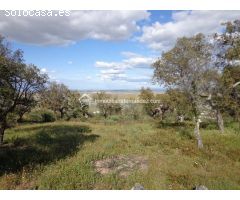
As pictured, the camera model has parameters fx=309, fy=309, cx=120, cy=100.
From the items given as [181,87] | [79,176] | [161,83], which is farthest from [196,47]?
[79,176]

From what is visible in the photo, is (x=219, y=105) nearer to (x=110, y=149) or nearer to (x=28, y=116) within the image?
(x=110, y=149)

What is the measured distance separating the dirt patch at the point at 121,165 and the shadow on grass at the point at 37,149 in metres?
3.19

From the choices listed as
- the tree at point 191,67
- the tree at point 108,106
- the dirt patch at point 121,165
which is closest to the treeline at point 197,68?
the tree at point 191,67

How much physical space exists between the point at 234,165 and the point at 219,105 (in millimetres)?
14962

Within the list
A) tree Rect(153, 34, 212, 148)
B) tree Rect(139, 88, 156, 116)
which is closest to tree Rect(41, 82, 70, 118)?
tree Rect(139, 88, 156, 116)

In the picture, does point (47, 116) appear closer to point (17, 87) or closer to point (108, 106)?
point (108, 106)

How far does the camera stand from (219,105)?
3195 centimetres

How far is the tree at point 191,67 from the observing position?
23516mm

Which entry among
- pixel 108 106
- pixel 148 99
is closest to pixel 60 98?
pixel 108 106

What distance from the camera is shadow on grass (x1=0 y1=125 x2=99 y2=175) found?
59.1 ft

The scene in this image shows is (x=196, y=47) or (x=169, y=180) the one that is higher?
(x=196, y=47)

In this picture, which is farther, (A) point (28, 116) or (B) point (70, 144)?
(A) point (28, 116)

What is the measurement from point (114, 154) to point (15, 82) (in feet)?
25.8

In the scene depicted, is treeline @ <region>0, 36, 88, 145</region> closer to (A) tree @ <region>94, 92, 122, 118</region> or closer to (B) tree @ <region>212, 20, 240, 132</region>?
(B) tree @ <region>212, 20, 240, 132</region>
